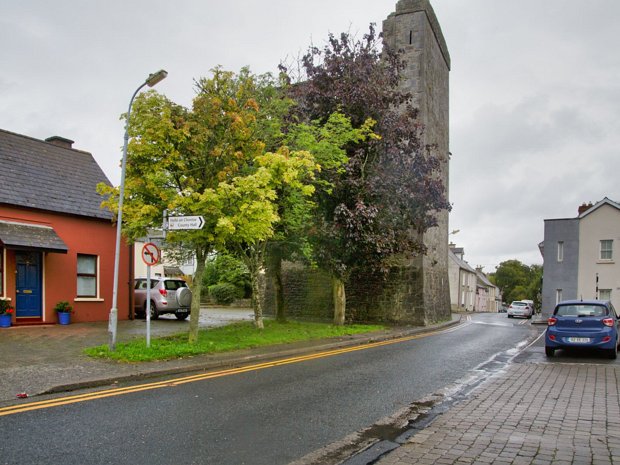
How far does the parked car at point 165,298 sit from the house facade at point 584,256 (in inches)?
992

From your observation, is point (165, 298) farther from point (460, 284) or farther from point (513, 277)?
point (513, 277)

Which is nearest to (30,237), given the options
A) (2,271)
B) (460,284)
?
(2,271)

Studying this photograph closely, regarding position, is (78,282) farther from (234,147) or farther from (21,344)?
(234,147)

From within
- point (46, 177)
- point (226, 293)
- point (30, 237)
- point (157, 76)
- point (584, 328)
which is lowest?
point (226, 293)

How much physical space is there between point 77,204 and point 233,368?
11.5 meters

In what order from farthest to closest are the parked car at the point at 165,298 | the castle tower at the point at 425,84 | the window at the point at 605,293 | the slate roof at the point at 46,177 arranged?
the window at the point at 605,293, the castle tower at the point at 425,84, the parked car at the point at 165,298, the slate roof at the point at 46,177

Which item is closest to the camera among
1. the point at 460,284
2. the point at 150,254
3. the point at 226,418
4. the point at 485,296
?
the point at 226,418

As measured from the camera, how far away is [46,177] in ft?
60.7

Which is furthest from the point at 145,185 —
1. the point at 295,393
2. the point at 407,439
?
the point at 407,439

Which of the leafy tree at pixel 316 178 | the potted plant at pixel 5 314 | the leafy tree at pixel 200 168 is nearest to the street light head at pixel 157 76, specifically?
the leafy tree at pixel 200 168

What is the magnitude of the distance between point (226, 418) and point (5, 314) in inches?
490

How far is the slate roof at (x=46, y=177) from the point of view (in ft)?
55.7

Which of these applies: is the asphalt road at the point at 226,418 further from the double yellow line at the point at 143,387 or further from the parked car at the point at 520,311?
the parked car at the point at 520,311

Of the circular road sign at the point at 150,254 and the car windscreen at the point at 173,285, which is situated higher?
the circular road sign at the point at 150,254
